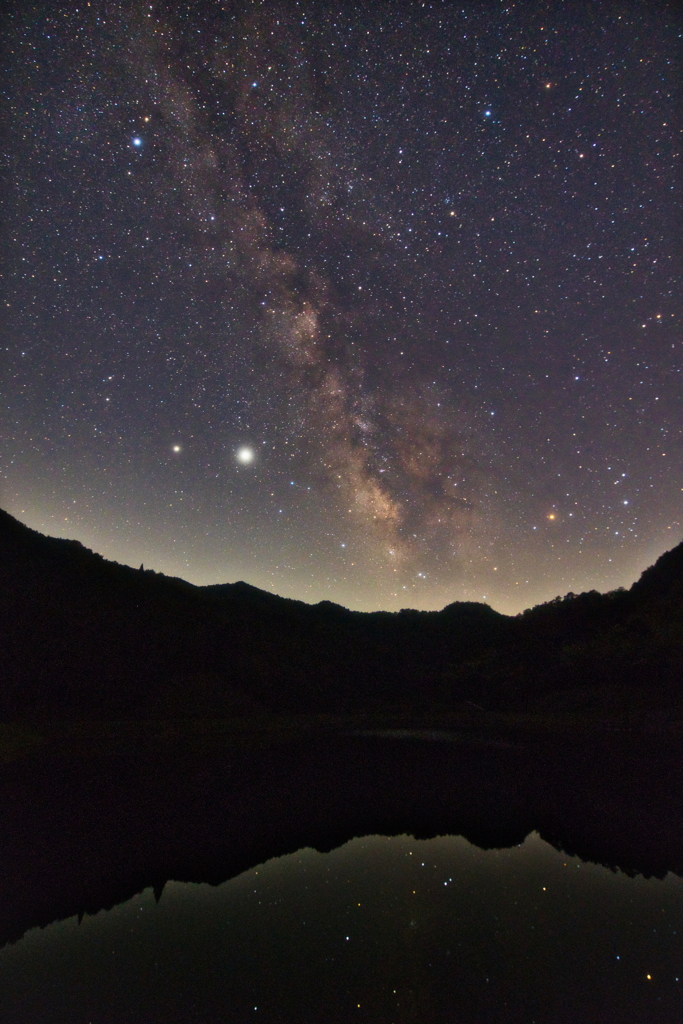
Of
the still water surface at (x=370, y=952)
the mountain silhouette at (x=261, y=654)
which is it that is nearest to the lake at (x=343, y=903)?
the still water surface at (x=370, y=952)

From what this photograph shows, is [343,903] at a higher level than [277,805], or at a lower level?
higher

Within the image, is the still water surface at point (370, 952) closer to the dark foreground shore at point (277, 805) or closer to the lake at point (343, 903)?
the lake at point (343, 903)

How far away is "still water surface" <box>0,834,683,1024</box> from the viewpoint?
5387 millimetres

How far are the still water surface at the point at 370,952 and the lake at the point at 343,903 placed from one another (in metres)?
0.03

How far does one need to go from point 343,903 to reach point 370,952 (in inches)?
75.7

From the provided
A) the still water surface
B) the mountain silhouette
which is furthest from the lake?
the mountain silhouette

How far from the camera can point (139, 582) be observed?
271ft

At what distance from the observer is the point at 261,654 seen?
75.1 metres

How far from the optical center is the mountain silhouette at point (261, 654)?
49.2 m

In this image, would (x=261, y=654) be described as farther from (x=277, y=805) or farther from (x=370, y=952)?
(x=370, y=952)

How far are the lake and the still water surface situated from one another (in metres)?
0.03

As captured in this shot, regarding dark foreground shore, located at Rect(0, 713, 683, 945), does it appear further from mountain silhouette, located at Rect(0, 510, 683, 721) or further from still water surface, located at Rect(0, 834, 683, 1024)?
mountain silhouette, located at Rect(0, 510, 683, 721)

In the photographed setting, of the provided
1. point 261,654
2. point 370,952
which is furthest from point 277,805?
point 261,654

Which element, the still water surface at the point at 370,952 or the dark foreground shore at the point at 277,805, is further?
the dark foreground shore at the point at 277,805
